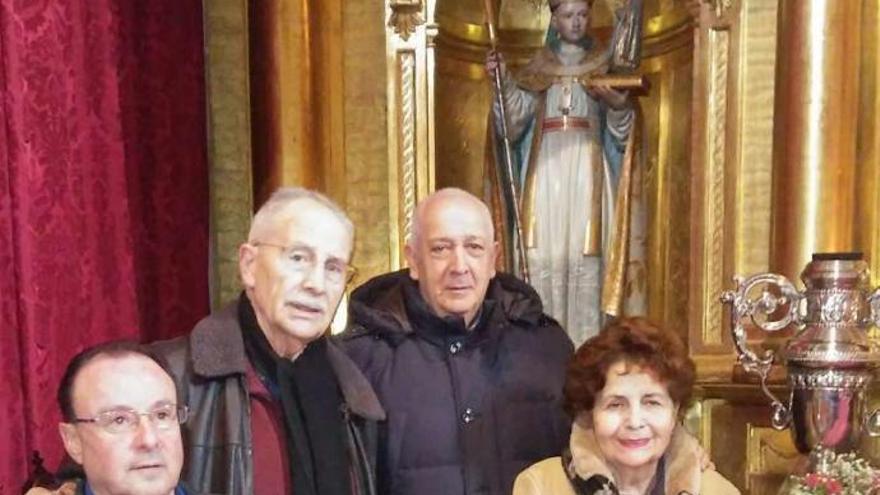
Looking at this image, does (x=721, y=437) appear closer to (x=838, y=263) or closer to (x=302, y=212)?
(x=838, y=263)

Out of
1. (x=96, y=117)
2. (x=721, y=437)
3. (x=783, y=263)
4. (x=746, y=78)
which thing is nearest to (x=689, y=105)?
(x=746, y=78)

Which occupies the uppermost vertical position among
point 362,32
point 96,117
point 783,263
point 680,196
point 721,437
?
point 362,32

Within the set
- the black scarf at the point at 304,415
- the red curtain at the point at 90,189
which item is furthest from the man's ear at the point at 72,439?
the red curtain at the point at 90,189

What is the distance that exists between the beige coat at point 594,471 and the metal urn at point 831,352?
48 cm

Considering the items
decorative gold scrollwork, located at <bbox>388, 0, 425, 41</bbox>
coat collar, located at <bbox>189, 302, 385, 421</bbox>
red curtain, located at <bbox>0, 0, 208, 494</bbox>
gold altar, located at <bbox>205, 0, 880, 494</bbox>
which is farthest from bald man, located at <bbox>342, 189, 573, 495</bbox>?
decorative gold scrollwork, located at <bbox>388, 0, 425, 41</bbox>

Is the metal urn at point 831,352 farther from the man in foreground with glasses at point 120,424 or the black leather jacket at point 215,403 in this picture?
the man in foreground with glasses at point 120,424

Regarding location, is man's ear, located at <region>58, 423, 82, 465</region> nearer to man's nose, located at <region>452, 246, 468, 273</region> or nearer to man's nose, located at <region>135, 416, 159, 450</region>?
man's nose, located at <region>135, 416, 159, 450</region>

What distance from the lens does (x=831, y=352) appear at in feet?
7.25

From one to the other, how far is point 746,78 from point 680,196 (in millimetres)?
495

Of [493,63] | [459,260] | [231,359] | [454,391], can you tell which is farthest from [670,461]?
[493,63]

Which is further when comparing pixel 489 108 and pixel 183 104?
pixel 489 108

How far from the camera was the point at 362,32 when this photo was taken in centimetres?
336

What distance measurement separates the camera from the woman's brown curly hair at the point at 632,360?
5.98ft

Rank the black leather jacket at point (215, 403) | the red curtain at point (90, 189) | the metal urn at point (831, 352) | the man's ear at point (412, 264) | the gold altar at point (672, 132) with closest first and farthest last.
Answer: the black leather jacket at point (215, 403), the man's ear at point (412, 264), the metal urn at point (831, 352), the red curtain at point (90, 189), the gold altar at point (672, 132)
